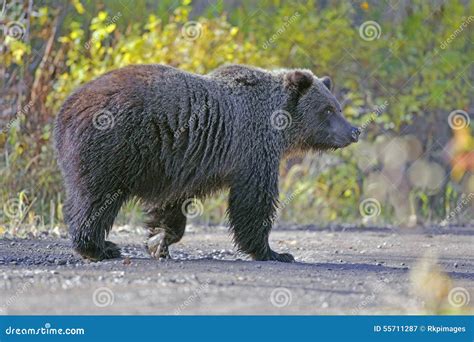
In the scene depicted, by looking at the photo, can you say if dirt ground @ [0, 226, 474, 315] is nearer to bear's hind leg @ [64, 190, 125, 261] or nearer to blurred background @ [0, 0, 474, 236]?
bear's hind leg @ [64, 190, 125, 261]

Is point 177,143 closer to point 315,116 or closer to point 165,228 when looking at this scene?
point 165,228

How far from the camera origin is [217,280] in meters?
7.18

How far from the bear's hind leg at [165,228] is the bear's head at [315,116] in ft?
4.60

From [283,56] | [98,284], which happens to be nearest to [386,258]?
[98,284]

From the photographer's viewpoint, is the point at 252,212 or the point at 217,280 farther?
the point at 252,212

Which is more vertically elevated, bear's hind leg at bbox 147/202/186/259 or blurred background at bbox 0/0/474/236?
blurred background at bbox 0/0/474/236

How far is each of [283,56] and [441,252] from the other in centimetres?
601

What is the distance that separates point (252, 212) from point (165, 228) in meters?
0.89

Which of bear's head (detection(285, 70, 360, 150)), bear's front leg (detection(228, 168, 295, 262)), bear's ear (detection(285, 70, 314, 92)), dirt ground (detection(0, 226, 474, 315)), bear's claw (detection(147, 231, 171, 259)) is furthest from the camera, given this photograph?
bear's head (detection(285, 70, 360, 150))

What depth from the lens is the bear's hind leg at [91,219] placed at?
327 inches

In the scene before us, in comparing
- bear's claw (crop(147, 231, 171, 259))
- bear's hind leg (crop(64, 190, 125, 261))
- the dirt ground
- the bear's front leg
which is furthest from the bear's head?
bear's hind leg (crop(64, 190, 125, 261))

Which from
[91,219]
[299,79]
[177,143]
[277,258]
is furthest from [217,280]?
[299,79]

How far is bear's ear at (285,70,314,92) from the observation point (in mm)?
9492

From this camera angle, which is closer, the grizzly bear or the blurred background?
the grizzly bear
